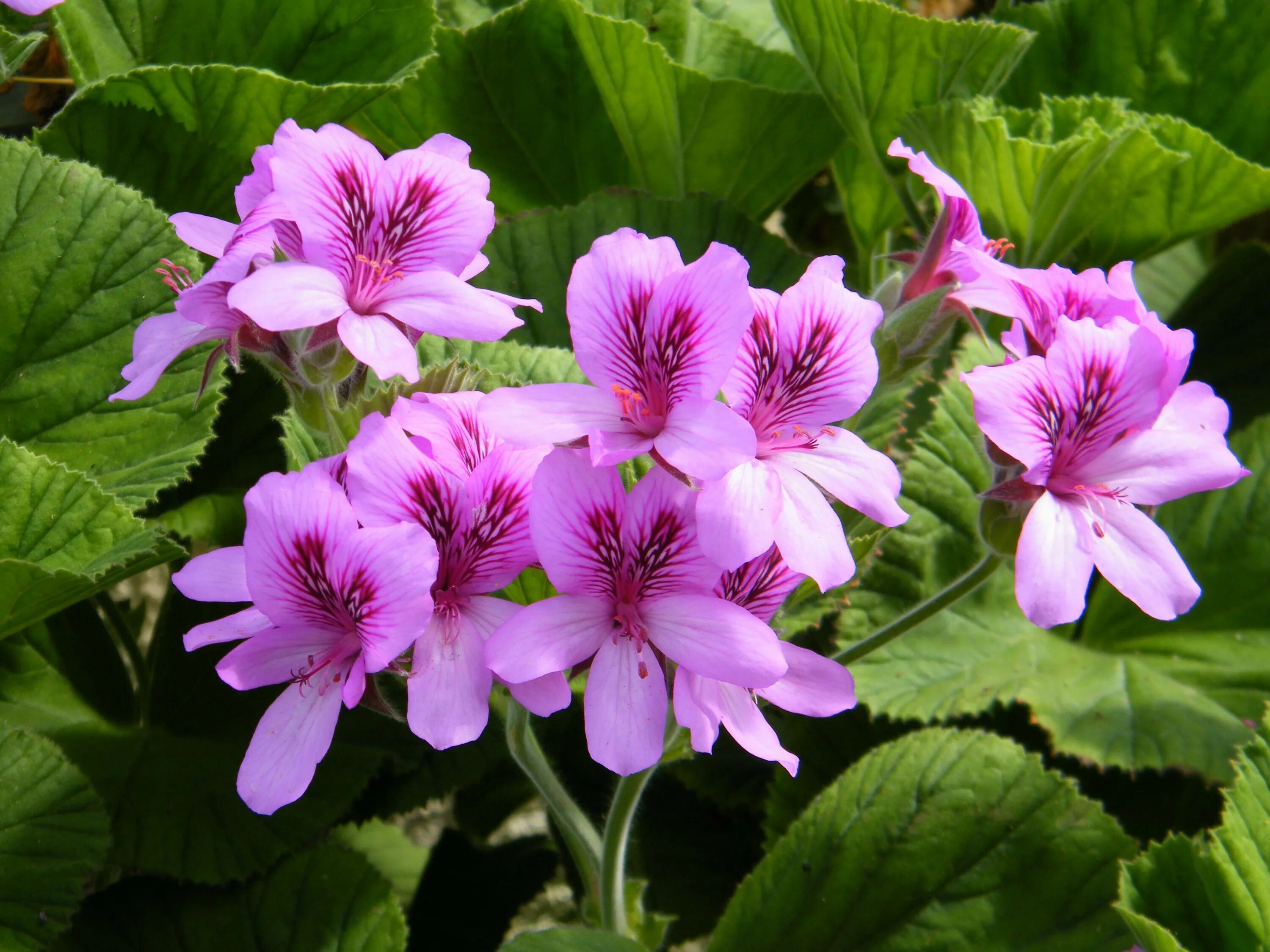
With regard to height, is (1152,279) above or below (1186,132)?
below

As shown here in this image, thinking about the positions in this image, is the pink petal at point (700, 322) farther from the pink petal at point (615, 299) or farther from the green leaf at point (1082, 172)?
the green leaf at point (1082, 172)

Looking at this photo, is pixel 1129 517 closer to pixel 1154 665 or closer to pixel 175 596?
pixel 1154 665

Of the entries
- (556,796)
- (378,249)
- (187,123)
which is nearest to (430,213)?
(378,249)

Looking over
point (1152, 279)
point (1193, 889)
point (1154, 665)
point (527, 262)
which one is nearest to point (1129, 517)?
point (1193, 889)

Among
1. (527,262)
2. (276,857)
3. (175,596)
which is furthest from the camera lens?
(527,262)

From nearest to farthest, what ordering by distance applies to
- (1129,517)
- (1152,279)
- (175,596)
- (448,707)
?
(448,707), (1129,517), (175,596), (1152,279)

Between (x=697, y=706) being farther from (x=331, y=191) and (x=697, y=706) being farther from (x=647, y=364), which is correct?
(x=331, y=191)

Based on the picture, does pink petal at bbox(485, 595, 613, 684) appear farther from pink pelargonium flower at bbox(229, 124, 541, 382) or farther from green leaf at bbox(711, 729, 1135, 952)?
green leaf at bbox(711, 729, 1135, 952)
